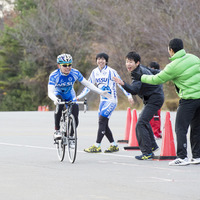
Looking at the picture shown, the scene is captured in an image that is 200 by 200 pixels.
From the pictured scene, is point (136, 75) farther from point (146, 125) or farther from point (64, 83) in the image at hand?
point (64, 83)

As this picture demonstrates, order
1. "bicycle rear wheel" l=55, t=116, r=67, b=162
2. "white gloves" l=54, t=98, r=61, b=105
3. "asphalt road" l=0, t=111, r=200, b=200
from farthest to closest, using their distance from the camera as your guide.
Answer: "bicycle rear wheel" l=55, t=116, r=67, b=162 → "white gloves" l=54, t=98, r=61, b=105 → "asphalt road" l=0, t=111, r=200, b=200

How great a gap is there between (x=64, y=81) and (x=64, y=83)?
41 mm

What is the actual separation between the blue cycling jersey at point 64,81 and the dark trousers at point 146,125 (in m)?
1.39

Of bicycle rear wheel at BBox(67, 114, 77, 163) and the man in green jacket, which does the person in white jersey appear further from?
the man in green jacket

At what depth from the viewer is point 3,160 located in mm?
11969

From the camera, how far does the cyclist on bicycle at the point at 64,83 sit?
11773 millimetres

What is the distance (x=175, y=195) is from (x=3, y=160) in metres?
4.99

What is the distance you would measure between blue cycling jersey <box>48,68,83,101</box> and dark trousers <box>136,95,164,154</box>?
139 cm

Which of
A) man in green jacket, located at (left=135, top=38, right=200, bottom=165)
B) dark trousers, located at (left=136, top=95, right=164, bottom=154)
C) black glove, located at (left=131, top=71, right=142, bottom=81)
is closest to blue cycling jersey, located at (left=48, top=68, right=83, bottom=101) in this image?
black glove, located at (left=131, top=71, right=142, bottom=81)

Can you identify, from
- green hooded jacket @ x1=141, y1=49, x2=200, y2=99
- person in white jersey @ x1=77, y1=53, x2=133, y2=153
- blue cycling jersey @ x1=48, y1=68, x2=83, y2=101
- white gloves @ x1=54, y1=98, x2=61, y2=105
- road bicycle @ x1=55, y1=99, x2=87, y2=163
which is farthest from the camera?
person in white jersey @ x1=77, y1=53, x2=133, y2=153

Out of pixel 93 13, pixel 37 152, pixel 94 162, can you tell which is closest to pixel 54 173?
pixel 94 162

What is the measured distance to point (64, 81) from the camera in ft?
39.6

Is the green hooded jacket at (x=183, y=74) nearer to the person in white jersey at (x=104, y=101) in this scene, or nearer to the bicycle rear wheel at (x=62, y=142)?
the bicycle rear wheel at (x=62, y=142)

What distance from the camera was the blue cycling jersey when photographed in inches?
471
